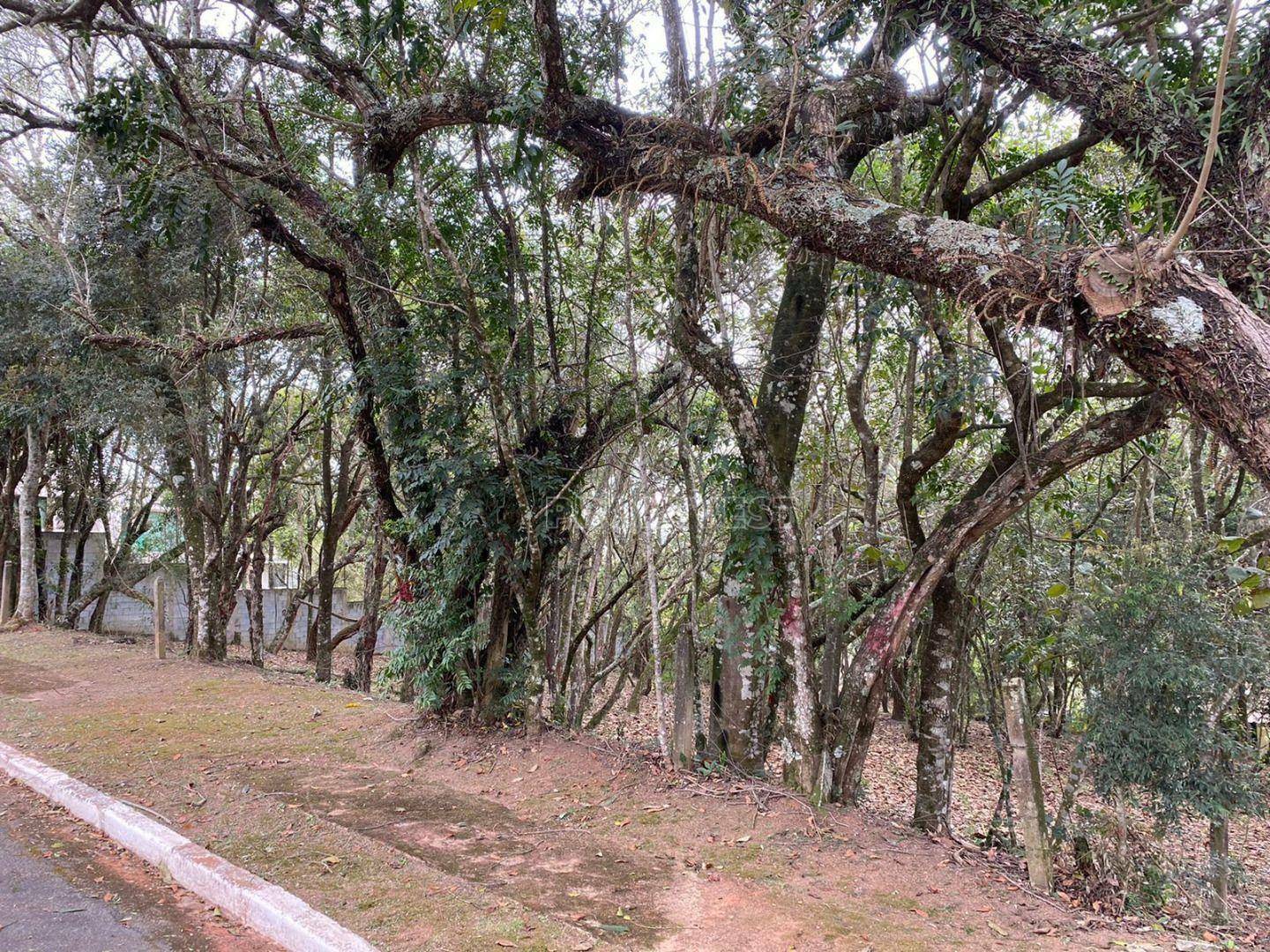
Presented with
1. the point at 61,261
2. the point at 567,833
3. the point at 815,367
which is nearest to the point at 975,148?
the point at 815,367

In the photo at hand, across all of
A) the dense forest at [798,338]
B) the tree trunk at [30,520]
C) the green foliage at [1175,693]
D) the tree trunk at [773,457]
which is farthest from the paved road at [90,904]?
the tree trunk at [30,520]

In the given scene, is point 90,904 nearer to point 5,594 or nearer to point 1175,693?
point 1175,693

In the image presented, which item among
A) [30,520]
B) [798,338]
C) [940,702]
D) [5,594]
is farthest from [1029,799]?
[5,594]

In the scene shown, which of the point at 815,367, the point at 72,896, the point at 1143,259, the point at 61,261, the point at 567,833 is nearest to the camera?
the point at 1143,259

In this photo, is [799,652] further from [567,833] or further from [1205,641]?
[1205,641]

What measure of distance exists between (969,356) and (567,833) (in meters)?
4.12

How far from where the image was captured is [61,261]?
11.7 m

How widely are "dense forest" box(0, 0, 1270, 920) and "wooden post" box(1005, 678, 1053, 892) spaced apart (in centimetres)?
7

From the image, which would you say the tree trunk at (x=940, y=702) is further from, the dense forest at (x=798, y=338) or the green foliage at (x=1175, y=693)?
the green foliage at (x=1175, y=693)

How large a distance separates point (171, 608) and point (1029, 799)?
21.2m

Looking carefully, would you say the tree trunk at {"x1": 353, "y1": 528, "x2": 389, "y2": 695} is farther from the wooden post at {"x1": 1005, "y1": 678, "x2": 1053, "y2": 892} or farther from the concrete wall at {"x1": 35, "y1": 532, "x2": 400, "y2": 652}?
the wooden post at {"x1": 1005, "y1": 678, "x2": 1053, "y2": 892}

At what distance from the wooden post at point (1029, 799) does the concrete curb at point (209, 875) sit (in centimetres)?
376

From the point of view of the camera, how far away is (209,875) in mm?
4250

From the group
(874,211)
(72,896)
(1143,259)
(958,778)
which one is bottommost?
(958,778)
